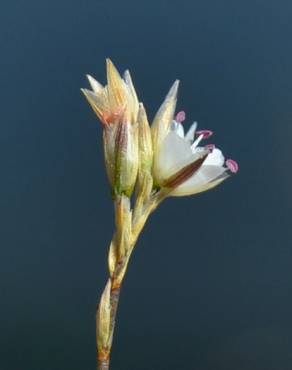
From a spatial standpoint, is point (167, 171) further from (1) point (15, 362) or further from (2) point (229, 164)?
(1) point (15, 362)

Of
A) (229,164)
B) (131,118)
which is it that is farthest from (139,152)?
(229,164)

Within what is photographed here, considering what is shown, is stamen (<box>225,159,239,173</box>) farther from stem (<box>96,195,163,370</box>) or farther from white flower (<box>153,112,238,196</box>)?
stem (<box>96,195,163,370</box>)

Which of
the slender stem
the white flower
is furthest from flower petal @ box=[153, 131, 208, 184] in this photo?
the slender stem

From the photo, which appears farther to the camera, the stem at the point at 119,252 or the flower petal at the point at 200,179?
the flower petal at the point at 200,179

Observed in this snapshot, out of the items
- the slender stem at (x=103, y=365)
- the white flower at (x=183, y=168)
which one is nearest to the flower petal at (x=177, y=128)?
the white flower at (x=183, y=168)

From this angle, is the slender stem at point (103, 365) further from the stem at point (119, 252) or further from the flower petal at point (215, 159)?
the flower petal at point (215, 159)

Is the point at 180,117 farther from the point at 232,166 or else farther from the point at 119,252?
the point at 119,252

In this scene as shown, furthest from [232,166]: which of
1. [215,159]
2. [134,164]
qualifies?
[134,164]
